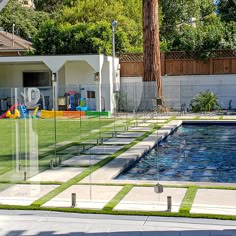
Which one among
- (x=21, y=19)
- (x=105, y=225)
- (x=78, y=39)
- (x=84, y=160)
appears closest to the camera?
(x=105, y=225)

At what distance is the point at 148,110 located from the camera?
22.9 m

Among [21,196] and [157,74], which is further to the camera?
[157,74]

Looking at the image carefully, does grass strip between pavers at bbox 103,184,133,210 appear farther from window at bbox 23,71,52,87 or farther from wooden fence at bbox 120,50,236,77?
window at bbox 23,71,52,87

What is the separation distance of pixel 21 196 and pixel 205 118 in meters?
15.8

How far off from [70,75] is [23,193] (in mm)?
21122

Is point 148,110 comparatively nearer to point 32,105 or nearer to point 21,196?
point 32,105

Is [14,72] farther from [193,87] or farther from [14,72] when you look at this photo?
A: [193,87]

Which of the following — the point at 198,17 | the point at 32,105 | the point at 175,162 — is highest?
the point at 198,17

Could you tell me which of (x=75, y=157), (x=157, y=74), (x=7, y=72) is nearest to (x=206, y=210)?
(x=75, y=157)

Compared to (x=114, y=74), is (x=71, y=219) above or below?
below

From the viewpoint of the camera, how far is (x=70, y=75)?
29938 mm

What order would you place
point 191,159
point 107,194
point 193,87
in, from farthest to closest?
point 193,87, point 191,159, point 107,194

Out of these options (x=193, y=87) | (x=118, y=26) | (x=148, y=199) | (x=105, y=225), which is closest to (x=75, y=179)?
(x=148, y=199)

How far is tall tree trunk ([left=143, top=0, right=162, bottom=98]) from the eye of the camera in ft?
87.1
